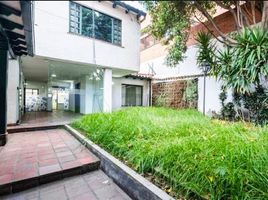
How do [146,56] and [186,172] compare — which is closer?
[186,172]

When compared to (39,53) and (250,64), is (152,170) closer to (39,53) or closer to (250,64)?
(250,64)

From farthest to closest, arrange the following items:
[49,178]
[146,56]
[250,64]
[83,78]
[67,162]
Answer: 1. [146,56]
2. [83,78]
3. [250,64]
4. [67,162]
5. [49,178]

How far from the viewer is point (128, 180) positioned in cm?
276

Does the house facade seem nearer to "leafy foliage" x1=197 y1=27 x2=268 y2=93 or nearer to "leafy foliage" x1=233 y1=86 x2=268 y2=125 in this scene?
"leafy foliage" x1=197 y1=27 x2=268 y2=93

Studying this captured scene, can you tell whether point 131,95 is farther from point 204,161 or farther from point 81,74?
point 204,161

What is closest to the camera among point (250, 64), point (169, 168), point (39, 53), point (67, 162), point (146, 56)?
point (169, 168)

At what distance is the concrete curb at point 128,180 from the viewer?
232 centimetres

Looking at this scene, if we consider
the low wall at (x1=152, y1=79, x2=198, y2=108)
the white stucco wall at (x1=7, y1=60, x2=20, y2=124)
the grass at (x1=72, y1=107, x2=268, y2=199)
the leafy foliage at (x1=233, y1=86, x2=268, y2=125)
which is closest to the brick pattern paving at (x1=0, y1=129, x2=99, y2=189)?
the grass at (x1=72, y1=107, x2=268, y2=199)

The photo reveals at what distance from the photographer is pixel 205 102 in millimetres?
9070

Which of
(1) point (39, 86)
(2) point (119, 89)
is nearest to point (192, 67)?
(2) point (119, 89)

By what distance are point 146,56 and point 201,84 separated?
5210 mm

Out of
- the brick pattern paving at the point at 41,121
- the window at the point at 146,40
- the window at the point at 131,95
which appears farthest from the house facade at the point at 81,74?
the window at the point at 146,40

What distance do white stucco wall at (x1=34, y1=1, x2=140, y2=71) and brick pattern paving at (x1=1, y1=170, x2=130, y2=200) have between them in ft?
6.56

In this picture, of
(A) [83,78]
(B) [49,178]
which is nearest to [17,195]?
(B) [49,178]
